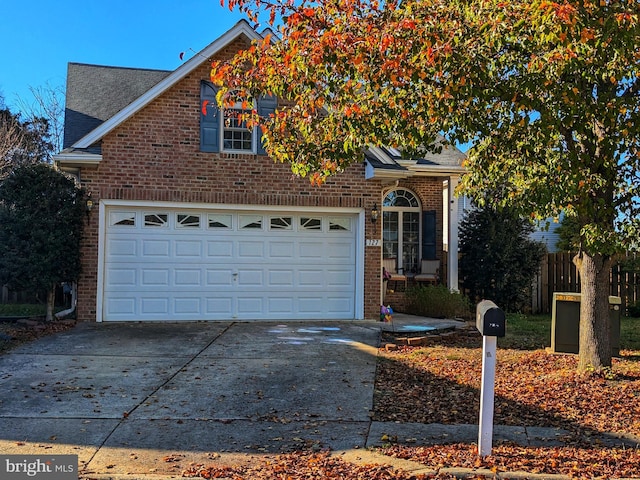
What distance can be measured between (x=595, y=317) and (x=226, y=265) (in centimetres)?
727

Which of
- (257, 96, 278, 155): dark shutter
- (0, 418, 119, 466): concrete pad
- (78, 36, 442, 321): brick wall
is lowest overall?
(0, 418, 119, 466): concrete pad

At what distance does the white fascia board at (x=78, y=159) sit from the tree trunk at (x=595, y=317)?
900cm

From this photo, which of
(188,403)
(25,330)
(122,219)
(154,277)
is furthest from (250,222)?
(188,403)

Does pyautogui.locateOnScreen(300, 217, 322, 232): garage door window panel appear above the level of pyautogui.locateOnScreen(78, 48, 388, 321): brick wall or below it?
below

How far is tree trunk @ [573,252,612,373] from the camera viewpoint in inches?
294

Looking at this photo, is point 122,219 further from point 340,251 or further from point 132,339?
point 340,251

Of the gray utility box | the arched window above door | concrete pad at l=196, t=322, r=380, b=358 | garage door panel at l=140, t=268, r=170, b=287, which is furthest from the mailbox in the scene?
the arched window above door

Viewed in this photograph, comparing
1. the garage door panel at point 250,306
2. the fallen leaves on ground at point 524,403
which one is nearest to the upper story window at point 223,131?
the garage door panel at point 250,306

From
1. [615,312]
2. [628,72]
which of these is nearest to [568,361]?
[615,312]

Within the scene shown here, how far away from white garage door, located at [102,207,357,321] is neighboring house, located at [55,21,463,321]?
0.07 feet

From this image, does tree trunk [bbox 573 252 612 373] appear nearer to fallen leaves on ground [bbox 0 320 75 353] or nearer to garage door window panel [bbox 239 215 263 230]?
garage door window panel [bbox 239 215 263 230]

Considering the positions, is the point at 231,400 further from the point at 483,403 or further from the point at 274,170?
the point at 274,170

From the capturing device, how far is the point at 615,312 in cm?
895

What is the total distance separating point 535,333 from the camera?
11.8m
